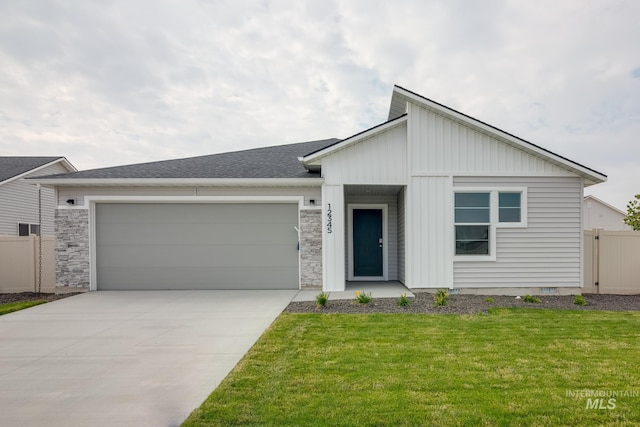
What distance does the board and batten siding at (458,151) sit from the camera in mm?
8188

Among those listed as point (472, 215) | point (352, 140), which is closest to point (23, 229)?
point (352, 140)

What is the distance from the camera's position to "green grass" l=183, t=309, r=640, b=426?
9.02 feet

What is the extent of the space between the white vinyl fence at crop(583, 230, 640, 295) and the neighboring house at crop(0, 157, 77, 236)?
62.8ft

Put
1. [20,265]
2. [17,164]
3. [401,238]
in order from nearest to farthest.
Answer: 1. [20,265]
2. [401,238]
3. [17,164]

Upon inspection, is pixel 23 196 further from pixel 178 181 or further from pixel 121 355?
pixel 121 355

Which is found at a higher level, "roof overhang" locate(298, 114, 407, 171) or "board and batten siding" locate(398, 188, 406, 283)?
"roof overhang" locate(298, 114, 407, 171)

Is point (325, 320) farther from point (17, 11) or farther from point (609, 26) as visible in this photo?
point (609, 26)

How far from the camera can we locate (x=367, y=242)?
10.2m

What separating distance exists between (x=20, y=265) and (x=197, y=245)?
5.05 meters

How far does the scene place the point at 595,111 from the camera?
12008 mm

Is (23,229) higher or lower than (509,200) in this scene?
lower

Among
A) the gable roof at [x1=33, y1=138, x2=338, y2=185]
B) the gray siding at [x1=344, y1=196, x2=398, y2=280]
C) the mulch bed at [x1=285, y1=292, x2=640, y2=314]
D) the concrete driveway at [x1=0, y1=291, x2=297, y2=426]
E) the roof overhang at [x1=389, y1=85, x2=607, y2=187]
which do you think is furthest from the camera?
the gray siding at [x1=344, y1=196, x2=398, y2=280]

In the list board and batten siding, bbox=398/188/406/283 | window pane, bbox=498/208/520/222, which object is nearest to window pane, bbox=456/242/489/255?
window pane, bbox=498/208/520/222

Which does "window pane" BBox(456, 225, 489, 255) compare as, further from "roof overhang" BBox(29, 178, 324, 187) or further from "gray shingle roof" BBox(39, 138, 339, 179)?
"gray shingle roof" BBox(39, 138, 339, 179)
